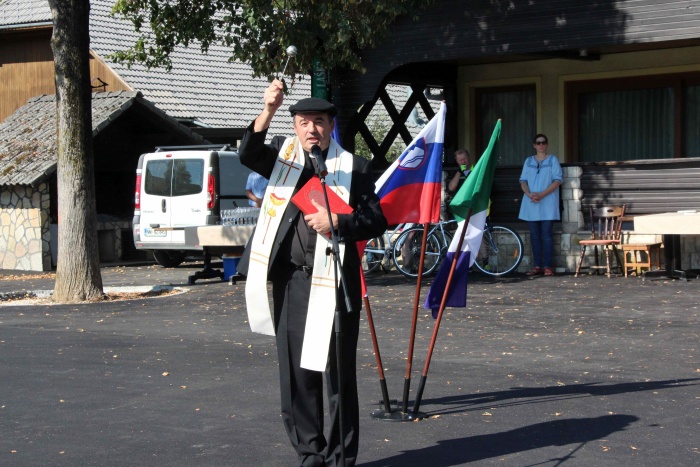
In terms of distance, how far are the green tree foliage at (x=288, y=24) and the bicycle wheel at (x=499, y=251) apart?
3.42 m

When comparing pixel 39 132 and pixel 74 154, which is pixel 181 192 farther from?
pixel 74 154

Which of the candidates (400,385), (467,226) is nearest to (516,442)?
(467,226)

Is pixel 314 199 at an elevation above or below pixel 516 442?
above

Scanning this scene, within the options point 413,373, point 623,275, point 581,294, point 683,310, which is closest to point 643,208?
point 623,275

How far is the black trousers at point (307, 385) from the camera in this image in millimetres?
6188

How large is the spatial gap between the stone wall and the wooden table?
41.0 ft

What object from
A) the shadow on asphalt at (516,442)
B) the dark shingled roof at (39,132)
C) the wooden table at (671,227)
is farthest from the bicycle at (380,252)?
the shadow on asphalt at (516,442)

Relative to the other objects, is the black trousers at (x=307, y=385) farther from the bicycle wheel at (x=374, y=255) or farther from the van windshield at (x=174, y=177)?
the van windshield at (x=174, y=177)

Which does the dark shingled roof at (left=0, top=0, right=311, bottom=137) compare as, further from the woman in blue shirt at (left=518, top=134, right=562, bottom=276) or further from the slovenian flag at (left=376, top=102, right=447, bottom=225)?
the slovenian flag at (left=376, top=102, right=447, bottom=225)

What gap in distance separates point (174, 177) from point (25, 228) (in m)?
3.84

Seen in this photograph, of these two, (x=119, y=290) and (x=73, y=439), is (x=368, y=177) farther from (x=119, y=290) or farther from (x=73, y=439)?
(x=119, y=290)

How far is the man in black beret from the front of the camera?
20.0 ft

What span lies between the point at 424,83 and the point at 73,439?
1632cm

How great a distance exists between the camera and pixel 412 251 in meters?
19.0
